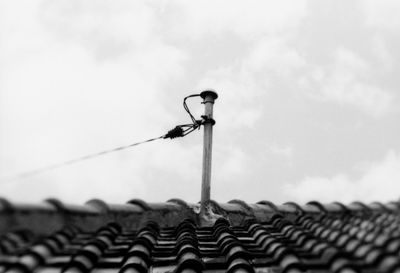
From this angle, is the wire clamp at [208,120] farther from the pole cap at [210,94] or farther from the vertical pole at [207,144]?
the pole cap at [210,94]

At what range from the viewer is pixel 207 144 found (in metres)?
7.00

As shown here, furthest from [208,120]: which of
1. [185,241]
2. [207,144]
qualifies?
[185,241]

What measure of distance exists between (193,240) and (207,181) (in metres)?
2.44

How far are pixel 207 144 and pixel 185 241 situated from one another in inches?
119

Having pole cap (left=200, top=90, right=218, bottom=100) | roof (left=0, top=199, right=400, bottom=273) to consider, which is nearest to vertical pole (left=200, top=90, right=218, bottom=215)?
pole cap (left=200, top=90, right=218, bottom=100)

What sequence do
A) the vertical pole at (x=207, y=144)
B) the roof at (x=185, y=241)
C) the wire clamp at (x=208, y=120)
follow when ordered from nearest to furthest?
the roof at (x=185, y=241)
the vertical pole at (x=207, y=144)
the wire clamp at (x=208, y=120)

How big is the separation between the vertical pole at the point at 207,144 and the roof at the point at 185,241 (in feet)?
3.07

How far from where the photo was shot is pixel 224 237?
4.50 metres

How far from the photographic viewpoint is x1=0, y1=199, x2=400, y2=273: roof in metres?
2.81

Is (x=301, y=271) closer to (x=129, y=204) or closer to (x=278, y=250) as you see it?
(x=278, y=250)

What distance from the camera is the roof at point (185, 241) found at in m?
2.81

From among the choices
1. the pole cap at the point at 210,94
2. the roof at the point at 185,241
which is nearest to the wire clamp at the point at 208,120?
the pole cap at the point at 210,94

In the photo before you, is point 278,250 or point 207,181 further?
point 207,181

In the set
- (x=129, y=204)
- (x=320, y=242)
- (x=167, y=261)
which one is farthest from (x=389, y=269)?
(x=129, y=204)
